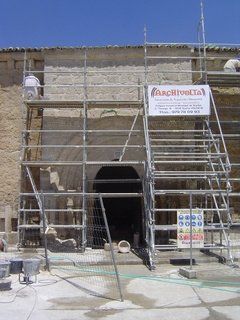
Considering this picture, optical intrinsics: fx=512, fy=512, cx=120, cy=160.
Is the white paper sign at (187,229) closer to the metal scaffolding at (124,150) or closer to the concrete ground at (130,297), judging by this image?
the concrete ground at (130,297)

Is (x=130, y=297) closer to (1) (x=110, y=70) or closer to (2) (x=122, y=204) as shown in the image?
(1) (x=110, y=70)

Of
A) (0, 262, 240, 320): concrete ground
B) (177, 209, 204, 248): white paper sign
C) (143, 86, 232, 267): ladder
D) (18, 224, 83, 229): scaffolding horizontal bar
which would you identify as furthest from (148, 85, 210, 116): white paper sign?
(0, 262, 240, 320): concrete ground

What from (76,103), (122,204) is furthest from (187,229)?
(122,204)

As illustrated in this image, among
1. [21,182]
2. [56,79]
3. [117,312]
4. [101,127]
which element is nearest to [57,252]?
[21,182]

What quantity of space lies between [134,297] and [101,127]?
7298 millimetres

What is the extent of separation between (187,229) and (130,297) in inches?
124

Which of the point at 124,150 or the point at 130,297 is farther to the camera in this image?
the point at 124,150

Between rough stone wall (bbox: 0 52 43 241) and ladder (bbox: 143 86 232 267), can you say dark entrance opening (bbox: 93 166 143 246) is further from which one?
rough stone wall (bbox: 0 52 43 241)

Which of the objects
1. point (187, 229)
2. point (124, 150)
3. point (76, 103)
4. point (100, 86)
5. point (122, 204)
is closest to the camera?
point (187, 229)

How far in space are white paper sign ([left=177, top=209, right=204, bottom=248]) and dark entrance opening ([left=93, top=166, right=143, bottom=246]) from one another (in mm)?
5247

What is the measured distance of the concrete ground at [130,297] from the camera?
7.36m

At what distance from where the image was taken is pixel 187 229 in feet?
36.8

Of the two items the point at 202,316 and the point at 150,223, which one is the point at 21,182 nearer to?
the point at 150,223

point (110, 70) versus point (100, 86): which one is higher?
point (110, 70)
